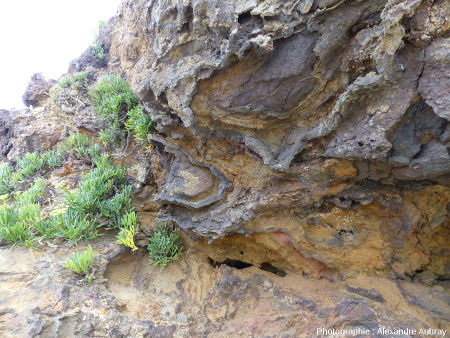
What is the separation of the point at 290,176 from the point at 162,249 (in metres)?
2.24

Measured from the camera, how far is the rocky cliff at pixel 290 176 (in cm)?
252

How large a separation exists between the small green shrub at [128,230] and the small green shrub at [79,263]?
464 millimetres

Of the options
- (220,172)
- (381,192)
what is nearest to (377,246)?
(381,192)

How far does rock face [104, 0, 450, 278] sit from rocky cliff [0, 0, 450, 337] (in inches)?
0.6

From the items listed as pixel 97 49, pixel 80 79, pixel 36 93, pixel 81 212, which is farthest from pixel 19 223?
pixel 97 49

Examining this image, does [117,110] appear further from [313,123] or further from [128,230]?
[313,123]

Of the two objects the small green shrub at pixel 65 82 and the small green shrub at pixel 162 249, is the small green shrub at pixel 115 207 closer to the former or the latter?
the small green shrub at pixel 162 249

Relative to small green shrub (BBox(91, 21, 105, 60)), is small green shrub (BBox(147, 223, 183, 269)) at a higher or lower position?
lower

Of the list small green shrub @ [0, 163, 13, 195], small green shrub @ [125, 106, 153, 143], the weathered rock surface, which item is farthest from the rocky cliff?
the weathered rock surface

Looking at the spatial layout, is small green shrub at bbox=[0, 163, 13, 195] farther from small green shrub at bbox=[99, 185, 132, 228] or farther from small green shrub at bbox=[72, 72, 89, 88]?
small green shrub at bbox=[99, 185, 132, 228]

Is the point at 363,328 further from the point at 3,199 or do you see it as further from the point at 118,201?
the point at 3,199

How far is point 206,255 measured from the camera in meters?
4.25

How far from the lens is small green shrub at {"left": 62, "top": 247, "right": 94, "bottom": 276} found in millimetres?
3699

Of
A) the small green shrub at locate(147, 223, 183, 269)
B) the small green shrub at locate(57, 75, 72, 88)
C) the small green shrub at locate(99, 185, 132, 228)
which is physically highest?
the small green shrub at locate(57, 75, 72, 88)
